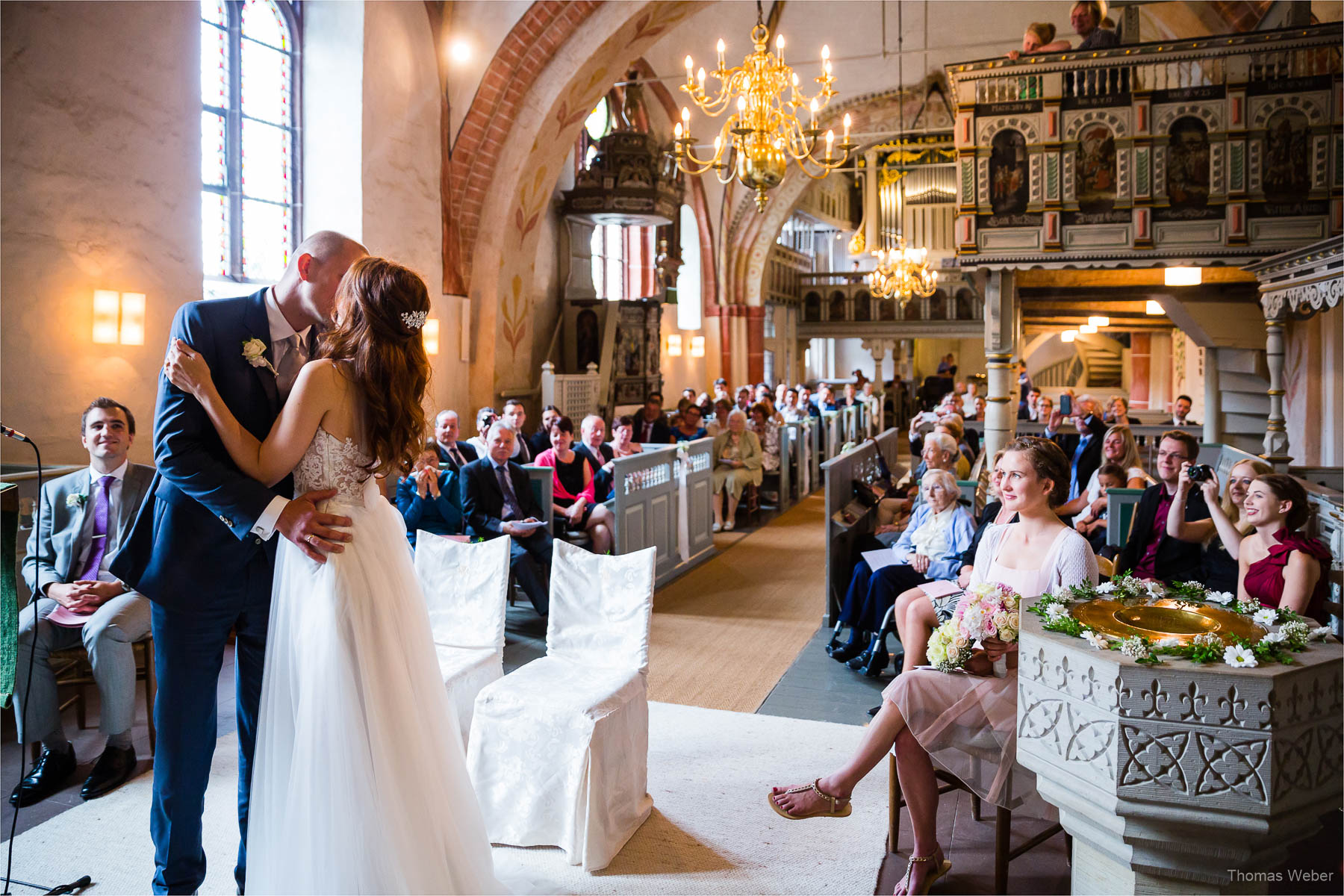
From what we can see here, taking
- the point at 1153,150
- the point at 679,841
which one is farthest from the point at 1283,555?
the point at 1153,150

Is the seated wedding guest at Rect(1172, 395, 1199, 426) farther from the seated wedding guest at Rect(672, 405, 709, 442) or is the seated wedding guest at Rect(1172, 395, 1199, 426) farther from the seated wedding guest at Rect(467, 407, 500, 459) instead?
the seated wedding guest at Rect(467, 407, 500, 459)

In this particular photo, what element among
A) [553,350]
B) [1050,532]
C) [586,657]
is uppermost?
[553,350]

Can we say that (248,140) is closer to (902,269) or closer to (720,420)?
(720,420)

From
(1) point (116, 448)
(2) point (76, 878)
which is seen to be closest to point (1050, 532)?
(2) point (76, 878)

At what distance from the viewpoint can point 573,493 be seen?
7.07 metres

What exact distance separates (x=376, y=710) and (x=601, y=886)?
108 centimetres

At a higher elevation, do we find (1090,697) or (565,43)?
(565,43)

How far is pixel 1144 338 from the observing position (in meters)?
19.6

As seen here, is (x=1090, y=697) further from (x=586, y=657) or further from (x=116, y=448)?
(x=116, y=448)

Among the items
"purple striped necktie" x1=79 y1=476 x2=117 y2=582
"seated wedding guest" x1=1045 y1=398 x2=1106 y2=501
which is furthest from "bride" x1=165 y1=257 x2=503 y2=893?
"seated wedding guest" x1=1045 y1=398 x2=1106 y2=501

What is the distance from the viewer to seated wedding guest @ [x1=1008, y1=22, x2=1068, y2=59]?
28.7 ft

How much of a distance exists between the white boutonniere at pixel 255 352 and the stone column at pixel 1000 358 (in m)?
7.51

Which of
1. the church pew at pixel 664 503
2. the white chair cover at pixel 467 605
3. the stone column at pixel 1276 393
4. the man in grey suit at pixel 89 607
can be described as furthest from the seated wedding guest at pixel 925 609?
the stone column at pixel 1276 393

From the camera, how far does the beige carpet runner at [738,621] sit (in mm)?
5008
